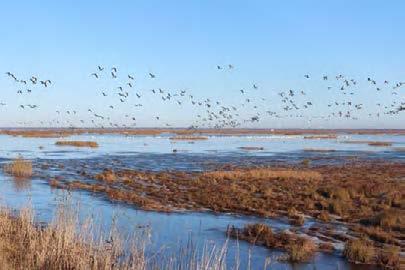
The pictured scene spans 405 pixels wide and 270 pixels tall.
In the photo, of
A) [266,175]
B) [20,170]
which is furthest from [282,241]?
[20,170]

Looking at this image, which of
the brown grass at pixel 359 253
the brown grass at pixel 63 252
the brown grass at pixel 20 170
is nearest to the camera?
the brown grass at pixel 63 252

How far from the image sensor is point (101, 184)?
36750mm

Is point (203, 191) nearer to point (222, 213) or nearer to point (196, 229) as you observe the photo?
point (222, 213)

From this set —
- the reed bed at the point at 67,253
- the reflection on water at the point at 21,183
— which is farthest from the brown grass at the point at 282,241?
the reflection on water at the point at 21,183

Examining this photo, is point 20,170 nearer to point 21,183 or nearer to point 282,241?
point 21,183

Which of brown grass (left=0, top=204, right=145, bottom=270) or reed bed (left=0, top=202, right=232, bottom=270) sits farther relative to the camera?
brown grass (left=0, top=204, right=145, bottom=270)

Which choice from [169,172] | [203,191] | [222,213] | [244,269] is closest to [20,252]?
[244,269]

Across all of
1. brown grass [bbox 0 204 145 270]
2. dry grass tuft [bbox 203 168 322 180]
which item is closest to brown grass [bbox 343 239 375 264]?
brown grass [bbox 0 204 145 270]

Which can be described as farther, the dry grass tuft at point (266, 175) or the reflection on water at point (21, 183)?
the dry grass tuft at point (266, 175)

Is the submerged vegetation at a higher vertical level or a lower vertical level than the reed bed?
lower

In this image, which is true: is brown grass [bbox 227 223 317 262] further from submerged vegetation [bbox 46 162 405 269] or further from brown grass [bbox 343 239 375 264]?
brown grass [bbox 343 239 375 264]

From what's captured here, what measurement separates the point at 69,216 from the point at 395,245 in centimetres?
1172

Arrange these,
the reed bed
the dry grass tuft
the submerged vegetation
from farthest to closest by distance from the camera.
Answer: the dry grass tuft
the submerged vegetation
the reed bed

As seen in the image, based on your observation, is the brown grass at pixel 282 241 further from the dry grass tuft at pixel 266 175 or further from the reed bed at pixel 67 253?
the dry grass tuft at pixel 266 175
